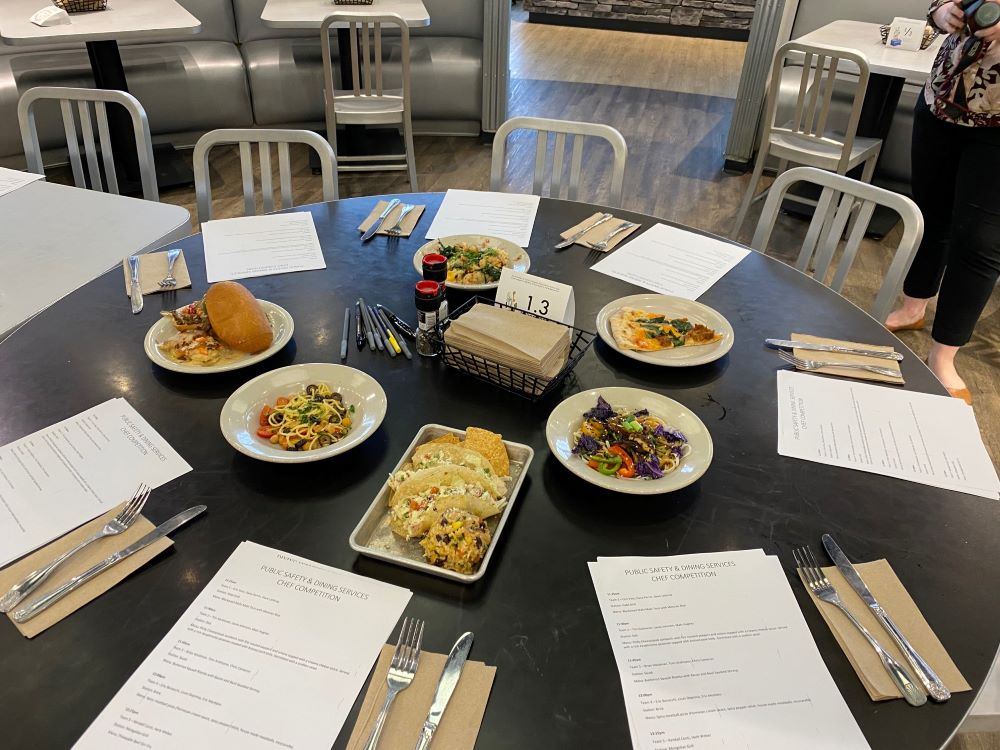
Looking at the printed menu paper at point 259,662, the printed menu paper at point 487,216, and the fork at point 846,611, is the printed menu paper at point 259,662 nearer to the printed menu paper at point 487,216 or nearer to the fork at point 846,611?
the fork at point 846,611

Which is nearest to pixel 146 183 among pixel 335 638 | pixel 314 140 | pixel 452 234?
pixel 314 140

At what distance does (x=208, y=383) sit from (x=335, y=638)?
0.58m

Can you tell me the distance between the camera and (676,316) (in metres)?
1.39

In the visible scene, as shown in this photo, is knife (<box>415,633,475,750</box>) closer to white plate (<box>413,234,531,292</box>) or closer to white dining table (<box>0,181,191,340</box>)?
white plate (<box>413,234,531,292</box>)

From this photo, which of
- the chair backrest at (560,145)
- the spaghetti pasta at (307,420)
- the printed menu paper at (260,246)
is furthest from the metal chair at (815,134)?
the spaghetti pasta at (307,420)

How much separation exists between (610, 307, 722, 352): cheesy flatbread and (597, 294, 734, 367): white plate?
10mm

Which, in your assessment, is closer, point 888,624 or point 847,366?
point 888,624

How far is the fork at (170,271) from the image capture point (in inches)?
55.9

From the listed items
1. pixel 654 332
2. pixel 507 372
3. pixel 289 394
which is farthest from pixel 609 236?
pixel 289 394

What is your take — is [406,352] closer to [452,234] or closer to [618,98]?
[452,234]

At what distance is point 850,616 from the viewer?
0.85 m

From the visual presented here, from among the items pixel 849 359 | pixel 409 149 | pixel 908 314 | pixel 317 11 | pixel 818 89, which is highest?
pixel 317 11

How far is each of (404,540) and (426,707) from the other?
0.75ft

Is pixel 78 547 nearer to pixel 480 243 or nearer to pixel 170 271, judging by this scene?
pixel 170 271
